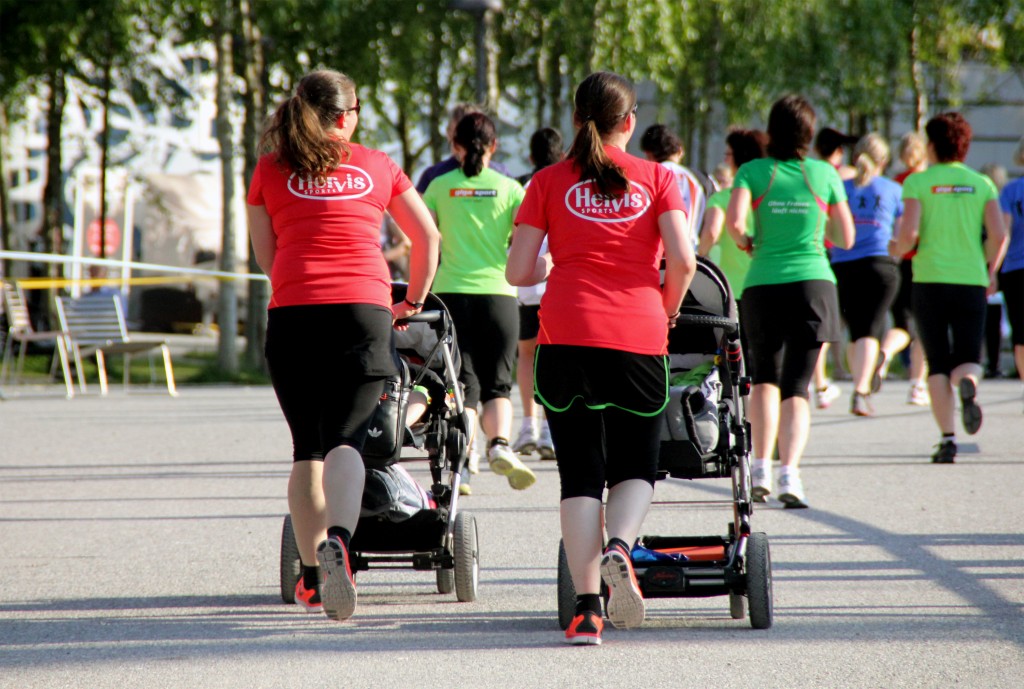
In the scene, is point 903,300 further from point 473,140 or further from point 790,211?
point 473,140

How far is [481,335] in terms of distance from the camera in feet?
25.9

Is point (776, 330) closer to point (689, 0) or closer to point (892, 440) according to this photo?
point (892, 440)

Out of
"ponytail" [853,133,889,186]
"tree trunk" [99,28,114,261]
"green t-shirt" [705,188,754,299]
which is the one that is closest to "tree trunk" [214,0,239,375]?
"tree trunk" [99,28,114,261]

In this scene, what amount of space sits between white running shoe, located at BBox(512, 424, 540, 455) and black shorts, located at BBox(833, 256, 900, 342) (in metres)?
3.35

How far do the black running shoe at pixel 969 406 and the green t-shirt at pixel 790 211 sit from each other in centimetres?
238

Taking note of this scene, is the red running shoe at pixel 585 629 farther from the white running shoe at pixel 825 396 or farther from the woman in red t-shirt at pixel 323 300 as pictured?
the white running shoe at pixel 825 396

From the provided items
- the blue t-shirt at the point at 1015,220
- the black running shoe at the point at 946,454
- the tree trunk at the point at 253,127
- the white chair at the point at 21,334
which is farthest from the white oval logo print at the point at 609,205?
the tree trunk at the point at 253,127

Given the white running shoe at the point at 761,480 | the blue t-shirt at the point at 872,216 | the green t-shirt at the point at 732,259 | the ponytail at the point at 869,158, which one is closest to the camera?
the white running shoe at the point at 761,480

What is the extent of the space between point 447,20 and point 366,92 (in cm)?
193

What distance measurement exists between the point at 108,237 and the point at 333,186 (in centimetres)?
2517

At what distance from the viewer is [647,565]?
15.7 ft

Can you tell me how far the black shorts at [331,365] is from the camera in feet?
16.3

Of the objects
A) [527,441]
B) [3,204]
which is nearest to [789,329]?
[527,441]

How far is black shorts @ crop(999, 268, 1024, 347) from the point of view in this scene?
1046 centimetres
